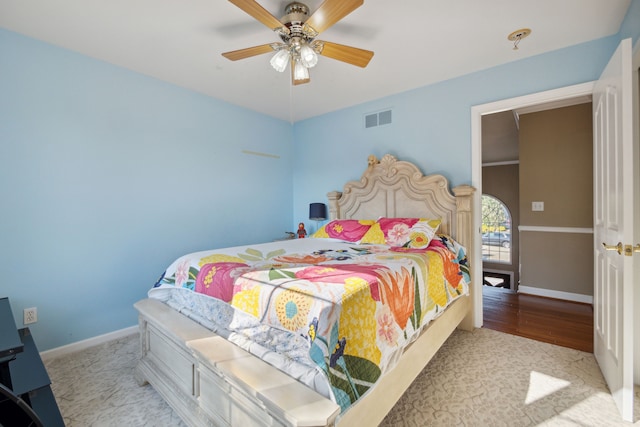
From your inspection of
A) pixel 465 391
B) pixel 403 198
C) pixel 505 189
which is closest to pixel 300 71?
pixel 403 198

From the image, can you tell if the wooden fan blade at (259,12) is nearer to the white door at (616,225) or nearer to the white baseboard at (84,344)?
the white door at (616,225)

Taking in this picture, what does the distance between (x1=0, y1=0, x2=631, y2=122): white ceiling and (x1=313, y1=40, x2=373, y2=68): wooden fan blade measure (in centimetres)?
25

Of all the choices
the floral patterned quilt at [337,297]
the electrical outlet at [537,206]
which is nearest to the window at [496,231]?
the electrical outlet at [537,206]

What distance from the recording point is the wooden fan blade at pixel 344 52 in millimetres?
1946

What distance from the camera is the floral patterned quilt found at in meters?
1.16

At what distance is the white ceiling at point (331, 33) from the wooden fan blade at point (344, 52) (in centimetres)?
25

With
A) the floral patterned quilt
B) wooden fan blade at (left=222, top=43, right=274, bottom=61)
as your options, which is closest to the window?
the floral patterned quilt

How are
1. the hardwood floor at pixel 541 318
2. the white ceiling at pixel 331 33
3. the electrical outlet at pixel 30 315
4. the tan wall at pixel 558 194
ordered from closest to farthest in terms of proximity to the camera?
the white ceiling at pixel 331 33, the electrical outlet at pixel 30 315, the hardwood floor at pixel 541 318, the tan wall at pixel 558 194

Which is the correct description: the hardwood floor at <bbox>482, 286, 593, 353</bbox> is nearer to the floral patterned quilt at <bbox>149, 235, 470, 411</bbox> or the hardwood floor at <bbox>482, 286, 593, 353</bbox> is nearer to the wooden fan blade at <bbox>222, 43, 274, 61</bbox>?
the floral patterned quilt at <bbox>149, 235, 470, 411</bbox>

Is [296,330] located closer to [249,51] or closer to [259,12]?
[259,12]

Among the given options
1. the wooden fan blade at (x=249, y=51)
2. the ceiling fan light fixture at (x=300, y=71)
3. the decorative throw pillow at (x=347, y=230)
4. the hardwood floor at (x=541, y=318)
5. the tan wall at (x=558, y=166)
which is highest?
the wooden fan blade at (x=249, y=51)

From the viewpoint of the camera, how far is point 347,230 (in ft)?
10.2

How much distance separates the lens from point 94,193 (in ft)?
8.33

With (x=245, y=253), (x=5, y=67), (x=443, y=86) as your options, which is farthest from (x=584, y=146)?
(x=5, y=67)
